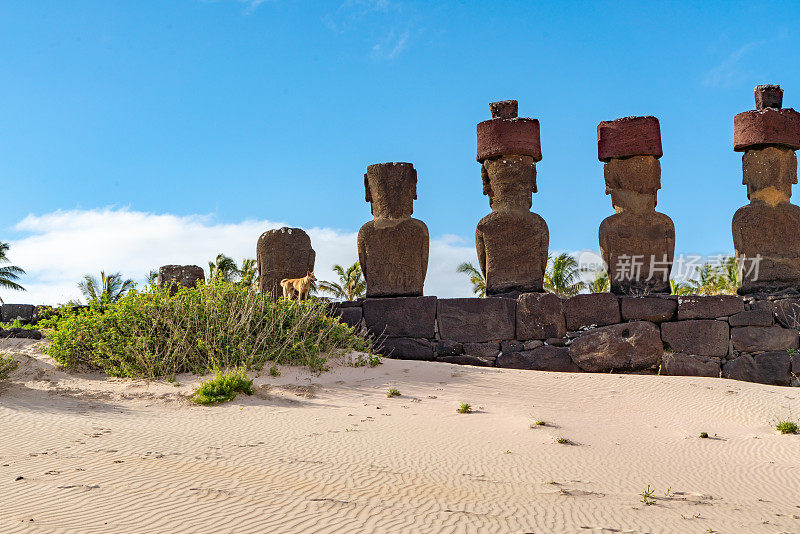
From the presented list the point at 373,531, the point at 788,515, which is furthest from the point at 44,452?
the point at 788,515

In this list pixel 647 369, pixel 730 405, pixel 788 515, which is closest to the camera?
pixel 788 515

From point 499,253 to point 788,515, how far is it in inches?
245

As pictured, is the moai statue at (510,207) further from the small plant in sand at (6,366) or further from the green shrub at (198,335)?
the small plant in sand at (6,366)

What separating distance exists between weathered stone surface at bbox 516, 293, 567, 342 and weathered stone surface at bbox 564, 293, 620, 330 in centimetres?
19

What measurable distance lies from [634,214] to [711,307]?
170cm

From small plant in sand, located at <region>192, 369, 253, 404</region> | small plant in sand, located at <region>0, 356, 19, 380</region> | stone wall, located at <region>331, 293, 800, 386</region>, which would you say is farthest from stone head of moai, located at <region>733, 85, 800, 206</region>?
small plant in sand, located at <region>0, 356, 19, 380</region>

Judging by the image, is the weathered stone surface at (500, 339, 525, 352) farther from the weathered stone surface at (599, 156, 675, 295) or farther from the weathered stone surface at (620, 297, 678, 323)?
the weathered stone surface at (599, 156, 675, 295)

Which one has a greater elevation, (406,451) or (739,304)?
(739,304)

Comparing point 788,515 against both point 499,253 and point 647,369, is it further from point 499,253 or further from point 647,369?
point 499,253

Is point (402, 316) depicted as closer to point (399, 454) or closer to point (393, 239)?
point (393, 239)

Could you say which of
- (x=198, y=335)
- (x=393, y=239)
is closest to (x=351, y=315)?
(x=393, y=239)

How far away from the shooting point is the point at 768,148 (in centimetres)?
1075

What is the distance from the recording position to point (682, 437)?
6840mm

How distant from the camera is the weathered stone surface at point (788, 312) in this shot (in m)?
9.90
